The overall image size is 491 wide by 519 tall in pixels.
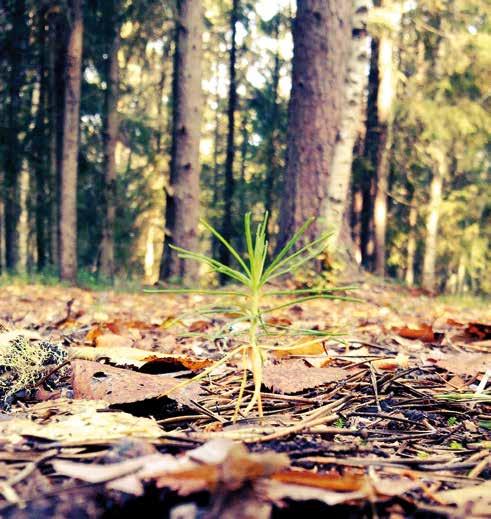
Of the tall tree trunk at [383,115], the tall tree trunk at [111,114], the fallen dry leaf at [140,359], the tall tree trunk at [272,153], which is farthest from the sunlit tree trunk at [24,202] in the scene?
the fallen dry leaf at [140,359]

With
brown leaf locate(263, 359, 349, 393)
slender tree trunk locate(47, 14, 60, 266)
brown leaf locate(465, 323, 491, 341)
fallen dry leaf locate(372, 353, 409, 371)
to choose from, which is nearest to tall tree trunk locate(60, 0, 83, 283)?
slender tree trunk locate(47, 14, 60, 266)

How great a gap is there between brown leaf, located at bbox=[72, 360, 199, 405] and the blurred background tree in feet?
18.7

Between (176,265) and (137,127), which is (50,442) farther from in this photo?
(137,127)

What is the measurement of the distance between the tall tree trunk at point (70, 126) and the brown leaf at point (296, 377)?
9.80 metres

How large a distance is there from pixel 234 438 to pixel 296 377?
62 cm

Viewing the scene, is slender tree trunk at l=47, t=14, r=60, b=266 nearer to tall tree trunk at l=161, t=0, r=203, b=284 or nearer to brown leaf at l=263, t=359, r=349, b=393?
tall tree trunk at l=161, t=0, r=203, b=284

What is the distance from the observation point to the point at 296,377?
5.36 ft

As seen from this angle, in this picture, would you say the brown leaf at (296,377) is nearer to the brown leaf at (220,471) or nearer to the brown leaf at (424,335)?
the brown leaf at (220,471)

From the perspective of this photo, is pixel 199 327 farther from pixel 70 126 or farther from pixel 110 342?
pixel 70 126

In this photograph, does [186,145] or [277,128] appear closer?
[186,145]

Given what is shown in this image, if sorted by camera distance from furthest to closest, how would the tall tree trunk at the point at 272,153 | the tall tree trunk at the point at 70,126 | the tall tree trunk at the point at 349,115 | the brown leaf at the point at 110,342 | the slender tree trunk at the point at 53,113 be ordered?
the tall tree trunk at the point at 272,153, the slender tree trunk at the point at 53,113, the tall tree trunk at the point at 70,126, the tall tree trunk at the point at 349,115, the brown leaf at the point at 110,342

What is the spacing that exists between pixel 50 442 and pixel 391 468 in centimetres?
56

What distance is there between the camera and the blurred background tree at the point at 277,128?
7.59 m

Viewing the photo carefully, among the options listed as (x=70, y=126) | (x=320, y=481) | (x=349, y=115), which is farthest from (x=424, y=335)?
(x=70, y=126)
